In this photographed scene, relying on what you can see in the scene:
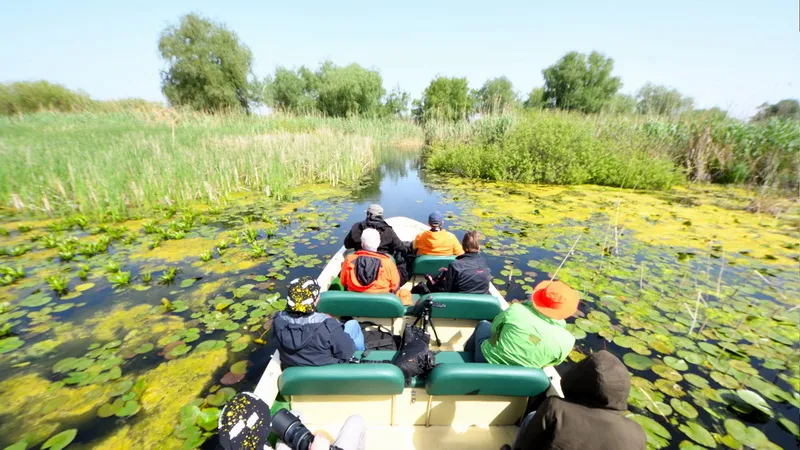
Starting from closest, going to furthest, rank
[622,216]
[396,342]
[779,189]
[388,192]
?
[396,342]
[622,216]
[779,189]
[388,192]

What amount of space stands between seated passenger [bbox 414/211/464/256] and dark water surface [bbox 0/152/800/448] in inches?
48.1

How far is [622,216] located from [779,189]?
6700mm

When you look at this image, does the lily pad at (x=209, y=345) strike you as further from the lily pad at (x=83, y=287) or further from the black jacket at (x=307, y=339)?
the lily pad at (x=83, y=287)

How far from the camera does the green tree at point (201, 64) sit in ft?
78.8

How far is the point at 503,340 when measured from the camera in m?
1.99

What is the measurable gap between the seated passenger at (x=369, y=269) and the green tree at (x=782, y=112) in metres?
14.5

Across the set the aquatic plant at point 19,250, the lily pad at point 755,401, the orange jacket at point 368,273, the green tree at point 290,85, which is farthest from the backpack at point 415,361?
the green tree at point 290,85

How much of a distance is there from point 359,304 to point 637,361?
2928 millimetres

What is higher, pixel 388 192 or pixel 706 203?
pixel 706 203

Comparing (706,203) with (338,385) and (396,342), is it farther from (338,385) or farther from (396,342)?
(338,385)

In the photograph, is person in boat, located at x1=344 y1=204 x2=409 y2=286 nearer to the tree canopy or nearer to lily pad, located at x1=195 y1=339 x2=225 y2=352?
lily pad, located at x1=195 y1=339 x2=225 y2=352

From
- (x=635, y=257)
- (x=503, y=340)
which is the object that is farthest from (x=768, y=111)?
(x=503, y=340)

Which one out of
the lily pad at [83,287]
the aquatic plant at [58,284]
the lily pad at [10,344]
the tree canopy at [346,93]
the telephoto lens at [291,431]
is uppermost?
the tree canopy at [346,93]

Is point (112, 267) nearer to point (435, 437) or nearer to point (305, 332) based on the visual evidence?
point (305, 332)
